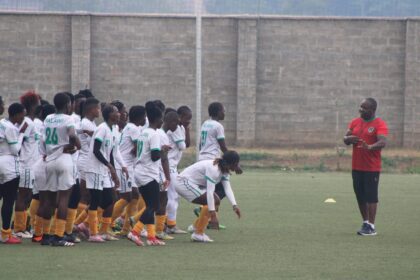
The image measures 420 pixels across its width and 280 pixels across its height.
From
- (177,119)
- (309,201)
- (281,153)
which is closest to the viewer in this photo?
(177,119)

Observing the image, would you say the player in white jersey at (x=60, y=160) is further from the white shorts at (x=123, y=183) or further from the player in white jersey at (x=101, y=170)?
the white shorts at (x=123, y=183)

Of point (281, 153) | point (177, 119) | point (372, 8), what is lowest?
point (281, 153)

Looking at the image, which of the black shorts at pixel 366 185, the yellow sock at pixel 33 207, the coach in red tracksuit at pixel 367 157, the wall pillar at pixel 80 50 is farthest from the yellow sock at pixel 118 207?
the wall pillar at pixel 80 50

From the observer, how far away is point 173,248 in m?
13.1

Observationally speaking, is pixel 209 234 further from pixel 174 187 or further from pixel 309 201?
pixel 309 201

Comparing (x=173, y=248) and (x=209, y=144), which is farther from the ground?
(x=209, y=144)

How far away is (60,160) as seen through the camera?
13.0 metres

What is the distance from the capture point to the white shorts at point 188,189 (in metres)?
14.2

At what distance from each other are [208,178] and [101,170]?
147 cm

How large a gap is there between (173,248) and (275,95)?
23.7 meters

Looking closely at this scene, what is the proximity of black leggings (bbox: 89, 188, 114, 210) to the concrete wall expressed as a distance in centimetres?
2267

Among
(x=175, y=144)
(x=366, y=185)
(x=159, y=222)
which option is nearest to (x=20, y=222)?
(x=159, y=222)

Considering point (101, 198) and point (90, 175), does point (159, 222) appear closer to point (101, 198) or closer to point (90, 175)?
point (101, 198)

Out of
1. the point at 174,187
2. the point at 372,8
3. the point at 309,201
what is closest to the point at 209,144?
the point at 174,187
